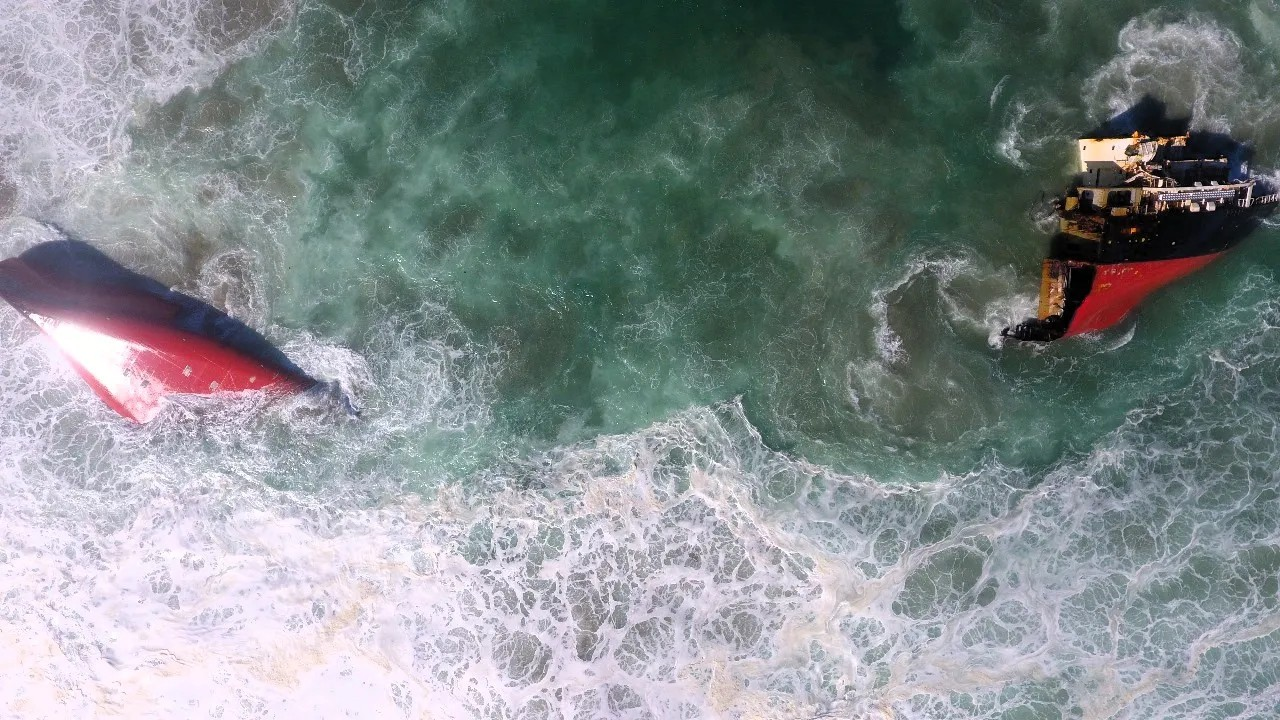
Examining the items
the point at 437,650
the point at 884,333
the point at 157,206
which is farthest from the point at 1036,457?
the point at 157,206

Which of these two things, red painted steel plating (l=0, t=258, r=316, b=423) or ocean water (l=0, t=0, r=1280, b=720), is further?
ocean water (l=0, t=0, r=1280, b=720)

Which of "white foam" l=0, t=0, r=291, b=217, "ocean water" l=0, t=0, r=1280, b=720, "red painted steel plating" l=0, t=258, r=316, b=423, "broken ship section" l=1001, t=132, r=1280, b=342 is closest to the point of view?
"broken ship section" l=1001, t=132, r=1280, b=342

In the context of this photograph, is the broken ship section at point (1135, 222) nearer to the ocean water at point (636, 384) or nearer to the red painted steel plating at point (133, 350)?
the ocean water at point (636, 384)

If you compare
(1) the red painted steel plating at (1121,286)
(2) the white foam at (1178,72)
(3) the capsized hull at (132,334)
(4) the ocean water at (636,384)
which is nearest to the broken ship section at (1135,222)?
(1) the red painted steel plating at (1121,286)

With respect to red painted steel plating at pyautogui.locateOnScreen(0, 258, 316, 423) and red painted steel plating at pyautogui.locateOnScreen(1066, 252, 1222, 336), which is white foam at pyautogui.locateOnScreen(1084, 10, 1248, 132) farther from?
red painted steel plating at pyautogui.locateOnScreen(0, 258, 316, 423)

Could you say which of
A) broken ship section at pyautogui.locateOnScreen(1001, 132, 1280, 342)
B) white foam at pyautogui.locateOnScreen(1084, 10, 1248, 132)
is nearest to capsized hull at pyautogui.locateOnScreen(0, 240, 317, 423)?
broken ship section at pyautogui.locateOnScreen(1001, 132, 1280, 342)

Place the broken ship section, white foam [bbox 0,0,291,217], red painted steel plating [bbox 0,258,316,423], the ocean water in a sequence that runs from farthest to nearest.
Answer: white foam [bbox 0,0,291,217]
the ocean water
red painted steel plating [bbox 0,258,316,423]
the broken ship section

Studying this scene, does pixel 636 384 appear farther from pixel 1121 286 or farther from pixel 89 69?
pixel 89 69
